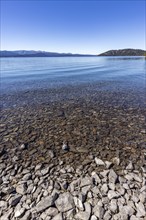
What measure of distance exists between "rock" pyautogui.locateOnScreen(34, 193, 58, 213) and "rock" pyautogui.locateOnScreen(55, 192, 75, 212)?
0.15 meters

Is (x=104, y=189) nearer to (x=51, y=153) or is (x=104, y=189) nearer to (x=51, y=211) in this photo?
(x=51, y=211)

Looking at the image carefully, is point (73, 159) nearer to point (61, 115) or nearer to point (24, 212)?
point (24, 212)

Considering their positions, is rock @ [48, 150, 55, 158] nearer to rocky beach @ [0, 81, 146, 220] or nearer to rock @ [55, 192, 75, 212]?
rocky beach @ [0, 81, 146, 220]

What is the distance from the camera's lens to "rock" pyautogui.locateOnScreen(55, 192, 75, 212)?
4.45 meters

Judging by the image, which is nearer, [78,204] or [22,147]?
[78,204]

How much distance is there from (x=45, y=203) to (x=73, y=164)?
2.10 m

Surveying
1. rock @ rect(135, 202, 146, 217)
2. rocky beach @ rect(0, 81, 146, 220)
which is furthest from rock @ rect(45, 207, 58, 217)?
rock @ rect(135, 202, 146, 217)

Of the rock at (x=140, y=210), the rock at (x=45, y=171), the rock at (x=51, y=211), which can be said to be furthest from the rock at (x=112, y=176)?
the rock at (x=45, y=171)

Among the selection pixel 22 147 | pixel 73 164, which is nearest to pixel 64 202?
pixel 73 164

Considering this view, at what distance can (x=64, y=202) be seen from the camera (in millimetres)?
4621

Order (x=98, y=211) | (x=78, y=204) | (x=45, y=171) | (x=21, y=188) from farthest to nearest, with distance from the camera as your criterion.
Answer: (x=45, y=171)
(x=21, y=188)
(x=78, y=204)
(x=98, y=211)

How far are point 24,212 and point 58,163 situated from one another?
2.37 meters

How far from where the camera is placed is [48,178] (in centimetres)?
560

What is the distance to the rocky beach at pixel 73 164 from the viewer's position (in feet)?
14.6
